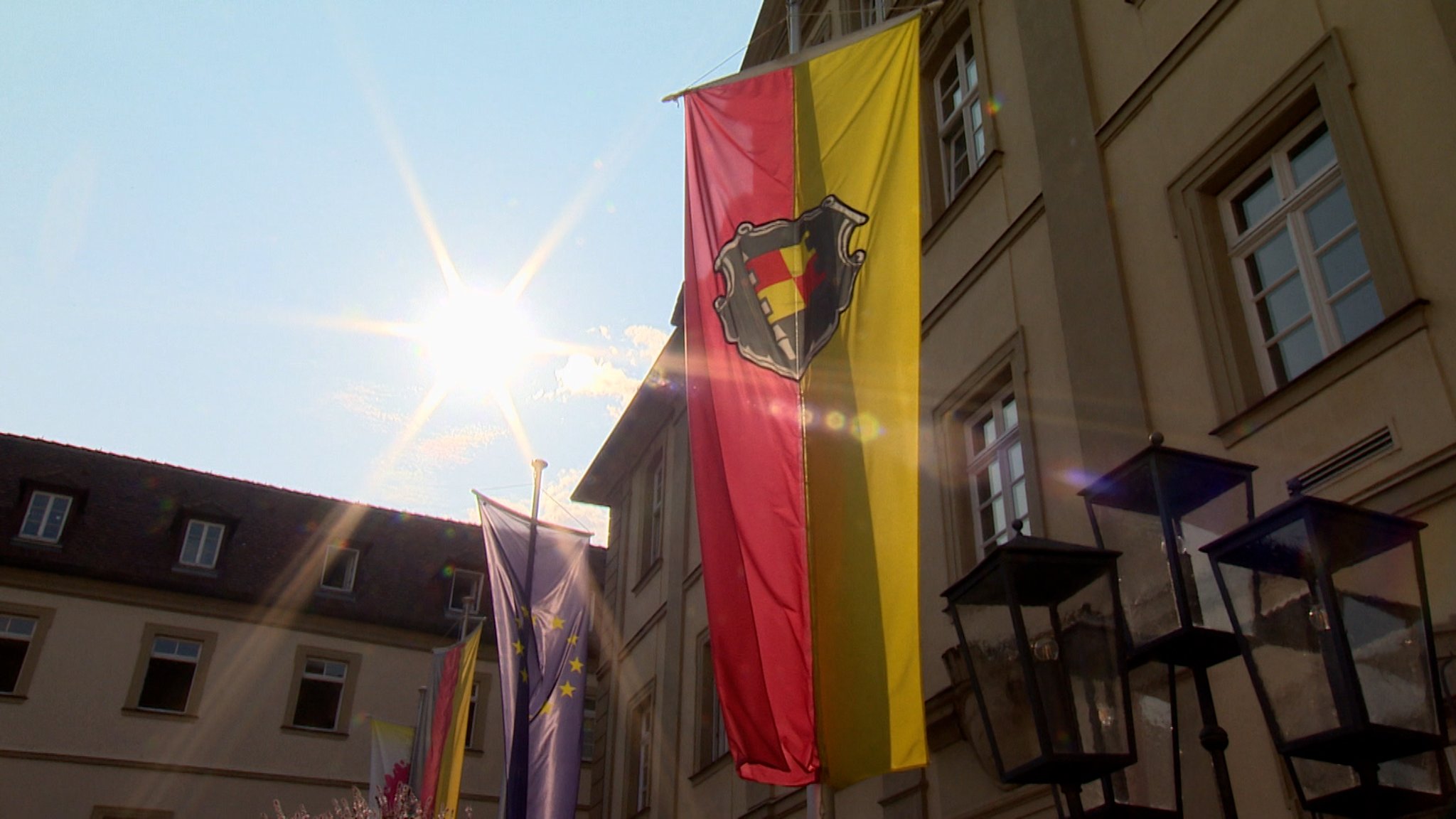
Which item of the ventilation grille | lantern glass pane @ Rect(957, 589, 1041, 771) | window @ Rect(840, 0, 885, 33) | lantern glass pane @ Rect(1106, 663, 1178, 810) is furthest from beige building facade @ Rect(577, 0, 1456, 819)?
lantern glass pane @ Rect(957, 589, 1041, 771)

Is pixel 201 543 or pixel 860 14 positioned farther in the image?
pixel 201 543

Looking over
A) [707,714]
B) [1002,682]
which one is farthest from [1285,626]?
[707,714]

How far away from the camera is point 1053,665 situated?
3.96 meters

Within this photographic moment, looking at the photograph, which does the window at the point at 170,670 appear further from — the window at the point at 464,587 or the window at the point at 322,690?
the window at the point at 464,587

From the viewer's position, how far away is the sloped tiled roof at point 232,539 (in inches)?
1066

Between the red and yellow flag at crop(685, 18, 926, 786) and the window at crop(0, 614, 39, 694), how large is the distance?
23745mm

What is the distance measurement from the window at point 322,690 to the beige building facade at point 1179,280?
715 inches

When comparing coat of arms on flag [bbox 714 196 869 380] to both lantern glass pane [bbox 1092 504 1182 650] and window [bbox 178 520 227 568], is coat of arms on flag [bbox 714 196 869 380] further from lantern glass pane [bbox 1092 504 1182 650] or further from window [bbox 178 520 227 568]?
window [bbox 178 520 227 568]

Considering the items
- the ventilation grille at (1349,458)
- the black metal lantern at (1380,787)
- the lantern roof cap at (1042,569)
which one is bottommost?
the black metal lantern at (1380,787)

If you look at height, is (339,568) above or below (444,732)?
above

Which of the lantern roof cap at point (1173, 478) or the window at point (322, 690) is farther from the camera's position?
the window at point (322, 690)

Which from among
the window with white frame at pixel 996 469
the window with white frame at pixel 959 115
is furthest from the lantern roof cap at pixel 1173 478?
the window with white frame at pixel 959 115

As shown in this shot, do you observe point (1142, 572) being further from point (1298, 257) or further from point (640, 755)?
point (640, 755)

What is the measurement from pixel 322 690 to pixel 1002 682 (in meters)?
26.9
